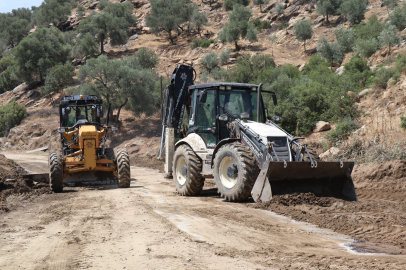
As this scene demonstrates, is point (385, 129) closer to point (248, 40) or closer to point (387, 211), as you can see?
point (387, 211)

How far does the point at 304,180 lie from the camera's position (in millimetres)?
8320

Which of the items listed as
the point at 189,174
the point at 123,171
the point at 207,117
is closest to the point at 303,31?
the point at 123,171

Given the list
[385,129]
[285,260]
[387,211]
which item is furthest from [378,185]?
[285,260]

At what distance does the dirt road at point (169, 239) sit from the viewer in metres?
4.51

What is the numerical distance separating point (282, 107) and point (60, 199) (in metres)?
14.0

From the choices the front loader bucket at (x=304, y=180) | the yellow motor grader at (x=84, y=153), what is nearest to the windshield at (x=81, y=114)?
the yellow motor grader at (x=84, y=153)

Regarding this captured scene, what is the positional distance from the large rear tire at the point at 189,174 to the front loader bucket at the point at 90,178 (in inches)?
126

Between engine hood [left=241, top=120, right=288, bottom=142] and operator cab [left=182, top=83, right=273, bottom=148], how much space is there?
0.46 metres

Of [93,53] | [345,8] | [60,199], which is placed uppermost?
[345,8]

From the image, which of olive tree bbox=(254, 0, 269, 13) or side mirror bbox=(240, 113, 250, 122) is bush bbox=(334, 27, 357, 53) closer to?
olive tree bbox=(254, 0, 269, 13)

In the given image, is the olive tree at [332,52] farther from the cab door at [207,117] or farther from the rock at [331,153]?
the cab door at [207,117]

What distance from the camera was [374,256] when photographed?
15.3 feet

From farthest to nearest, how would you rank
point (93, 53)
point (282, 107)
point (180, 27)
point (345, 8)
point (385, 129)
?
point (180, 27) → point (93, 53) → point (345, 8) → point (282, 107) → point (385, 129)

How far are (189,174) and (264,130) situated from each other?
2.37m
